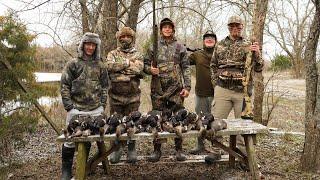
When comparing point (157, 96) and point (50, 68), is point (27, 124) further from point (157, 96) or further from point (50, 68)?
point (50, 68)

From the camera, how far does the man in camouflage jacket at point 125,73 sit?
6.56m

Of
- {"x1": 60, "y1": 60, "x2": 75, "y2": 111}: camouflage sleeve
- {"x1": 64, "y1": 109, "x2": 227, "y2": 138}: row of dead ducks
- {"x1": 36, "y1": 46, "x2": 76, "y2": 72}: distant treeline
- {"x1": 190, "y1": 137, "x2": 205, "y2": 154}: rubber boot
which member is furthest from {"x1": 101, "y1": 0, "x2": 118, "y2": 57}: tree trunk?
{"x1": 64, "y1": 109, "x2": 227, "y2": 138}: row of dead ducks

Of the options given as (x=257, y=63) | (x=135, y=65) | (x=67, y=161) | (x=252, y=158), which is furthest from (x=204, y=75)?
(x=67, y=161)

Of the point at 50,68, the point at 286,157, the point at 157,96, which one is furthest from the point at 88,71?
the point at 50,68

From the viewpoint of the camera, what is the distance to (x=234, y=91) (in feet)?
22.2

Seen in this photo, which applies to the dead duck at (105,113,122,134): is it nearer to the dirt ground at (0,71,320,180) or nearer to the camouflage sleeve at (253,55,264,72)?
the dirt ground at (0,71,320,180)

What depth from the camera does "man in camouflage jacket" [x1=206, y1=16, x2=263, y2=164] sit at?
6633 millimetres

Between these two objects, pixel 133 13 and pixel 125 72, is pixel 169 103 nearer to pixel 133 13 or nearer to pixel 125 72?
pixel 125 72

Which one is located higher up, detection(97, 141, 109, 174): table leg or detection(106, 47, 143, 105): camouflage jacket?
detection(106, 47, 143, 105): camouflage jacket

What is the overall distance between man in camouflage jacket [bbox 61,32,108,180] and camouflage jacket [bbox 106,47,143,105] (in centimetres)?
28

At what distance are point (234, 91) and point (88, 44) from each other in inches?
96.7

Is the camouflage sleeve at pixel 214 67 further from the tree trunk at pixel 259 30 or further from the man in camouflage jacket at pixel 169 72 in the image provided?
the tree trunk at pixel 259 30

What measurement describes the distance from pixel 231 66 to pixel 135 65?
1545 mm

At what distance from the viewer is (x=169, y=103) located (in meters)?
6.93
